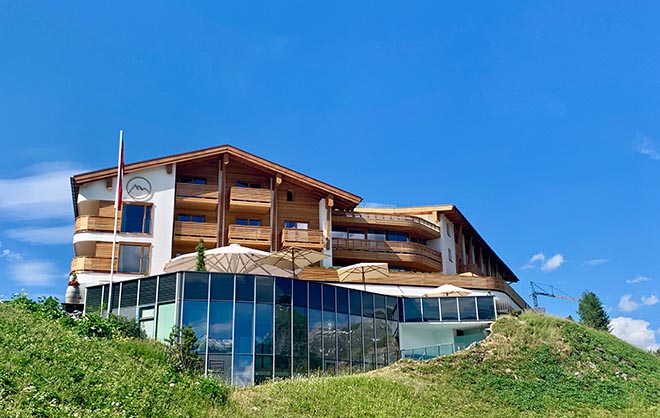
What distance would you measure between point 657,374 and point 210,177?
2400 cm

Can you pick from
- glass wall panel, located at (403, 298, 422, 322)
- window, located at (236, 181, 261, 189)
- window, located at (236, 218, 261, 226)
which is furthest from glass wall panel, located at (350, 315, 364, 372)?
window, located at (236, 181, 261, 189)

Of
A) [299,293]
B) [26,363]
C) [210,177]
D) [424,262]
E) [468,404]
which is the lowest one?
[468,404]

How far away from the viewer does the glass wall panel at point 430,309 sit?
32.0 m

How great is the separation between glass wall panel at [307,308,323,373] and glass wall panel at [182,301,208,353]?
13.4 feet

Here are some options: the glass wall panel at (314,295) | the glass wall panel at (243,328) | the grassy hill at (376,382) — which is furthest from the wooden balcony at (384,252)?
the glass wall panel at (243,328)

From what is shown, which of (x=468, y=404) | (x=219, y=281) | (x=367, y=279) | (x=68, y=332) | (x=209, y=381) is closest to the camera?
(x=209, y=381)

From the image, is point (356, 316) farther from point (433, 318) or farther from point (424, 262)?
point (424, 262)

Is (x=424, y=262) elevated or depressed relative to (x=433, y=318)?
elevated

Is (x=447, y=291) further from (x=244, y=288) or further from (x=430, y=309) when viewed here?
(x=244, y=288)

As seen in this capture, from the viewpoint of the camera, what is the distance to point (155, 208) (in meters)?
35.8

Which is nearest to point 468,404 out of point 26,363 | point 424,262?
point 26,363

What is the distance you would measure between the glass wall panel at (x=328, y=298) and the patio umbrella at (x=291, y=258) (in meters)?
2.03

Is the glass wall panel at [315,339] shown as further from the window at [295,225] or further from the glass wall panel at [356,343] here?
the window at [295,225]

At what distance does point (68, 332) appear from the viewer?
21.0 metres
